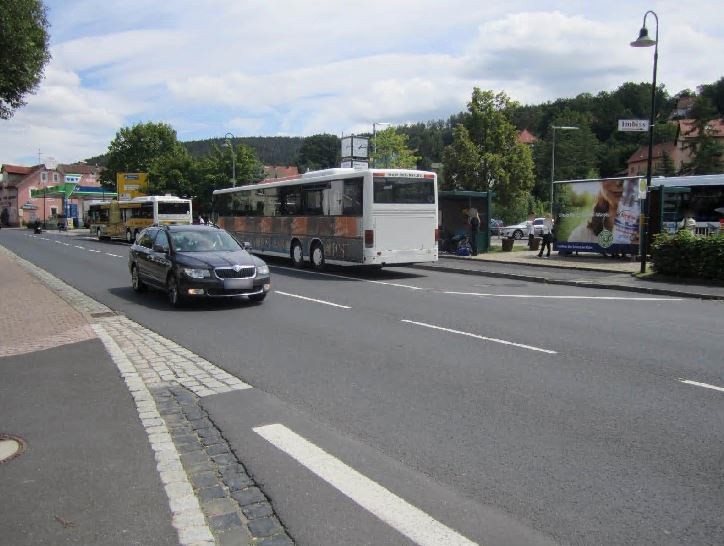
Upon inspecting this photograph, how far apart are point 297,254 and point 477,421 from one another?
56.5 feet

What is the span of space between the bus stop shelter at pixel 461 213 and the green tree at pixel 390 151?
106 ft

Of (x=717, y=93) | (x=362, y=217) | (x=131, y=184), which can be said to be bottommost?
(x=362, y=217)

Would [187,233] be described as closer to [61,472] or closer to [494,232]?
[61,472]

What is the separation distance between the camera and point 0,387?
6.59 m

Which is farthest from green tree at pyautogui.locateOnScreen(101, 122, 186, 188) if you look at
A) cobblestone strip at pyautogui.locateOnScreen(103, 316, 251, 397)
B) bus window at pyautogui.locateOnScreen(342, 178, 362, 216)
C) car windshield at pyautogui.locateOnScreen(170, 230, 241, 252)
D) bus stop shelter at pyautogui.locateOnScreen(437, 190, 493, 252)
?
cobblestone strip at pyautogui.locateOnScreen(103, 316, 251, 397)

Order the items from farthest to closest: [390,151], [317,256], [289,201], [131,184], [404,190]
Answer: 1. [131,184]
2. [390,151]
3. [289,201]
4. [317,256]
5. [404,190]

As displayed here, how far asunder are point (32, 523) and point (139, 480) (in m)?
0.72

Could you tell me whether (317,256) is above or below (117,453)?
above

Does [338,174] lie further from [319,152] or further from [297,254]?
[319,152]

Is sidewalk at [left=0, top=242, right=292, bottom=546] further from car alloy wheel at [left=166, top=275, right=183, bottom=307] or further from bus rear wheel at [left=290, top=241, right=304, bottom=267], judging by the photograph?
bus rear wheel at [left=290, top=241, right=304, bottom=267]

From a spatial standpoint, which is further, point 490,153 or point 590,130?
point 590,130

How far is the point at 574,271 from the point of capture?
19688mm

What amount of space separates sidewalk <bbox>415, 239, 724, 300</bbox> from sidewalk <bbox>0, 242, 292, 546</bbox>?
11.4 metres

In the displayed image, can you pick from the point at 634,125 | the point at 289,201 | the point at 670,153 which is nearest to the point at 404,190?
the point at 289,201
